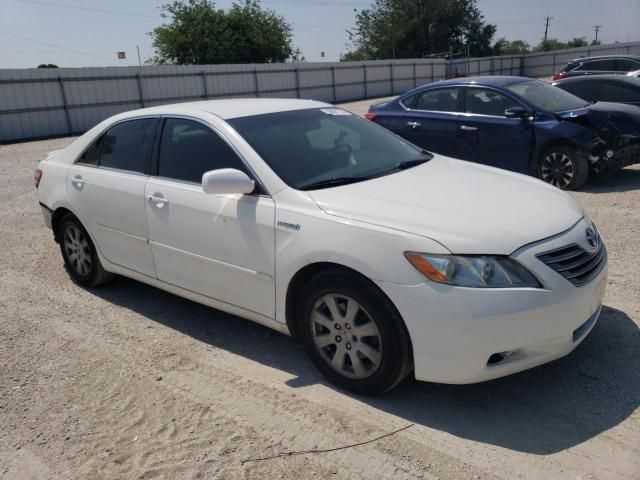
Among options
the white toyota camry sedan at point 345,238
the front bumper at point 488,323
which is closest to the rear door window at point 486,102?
the white toyota camry sedan at point 345,238

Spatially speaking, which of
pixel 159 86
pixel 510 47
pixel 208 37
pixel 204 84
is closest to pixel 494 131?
pixel 159 86

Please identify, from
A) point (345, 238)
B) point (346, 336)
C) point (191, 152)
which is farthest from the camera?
point (191, 152)

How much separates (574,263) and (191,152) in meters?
2.56

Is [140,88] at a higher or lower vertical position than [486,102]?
higher

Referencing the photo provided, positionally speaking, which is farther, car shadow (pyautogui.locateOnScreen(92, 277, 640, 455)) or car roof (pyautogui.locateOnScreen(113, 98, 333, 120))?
car roof (pyautogui.locateOnScreen(113, 98, 333, 120))

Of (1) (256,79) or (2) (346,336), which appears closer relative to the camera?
(2) (346,336)

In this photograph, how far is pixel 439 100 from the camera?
869 centimetres

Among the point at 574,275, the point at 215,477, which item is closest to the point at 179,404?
the point at 215,477

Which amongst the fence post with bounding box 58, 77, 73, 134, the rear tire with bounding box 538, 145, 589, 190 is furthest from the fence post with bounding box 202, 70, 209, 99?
the rear tire with bounding box 538, 145, 589, 190

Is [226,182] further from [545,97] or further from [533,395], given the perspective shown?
[545,97]

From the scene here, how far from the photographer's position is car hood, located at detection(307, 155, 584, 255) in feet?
9.67

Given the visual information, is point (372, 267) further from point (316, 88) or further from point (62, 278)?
point (316, 88)

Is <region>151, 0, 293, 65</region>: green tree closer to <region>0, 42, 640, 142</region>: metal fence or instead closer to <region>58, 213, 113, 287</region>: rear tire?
<region>0, 42, 640, 142</region>: metal fence

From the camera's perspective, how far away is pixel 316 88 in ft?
107
